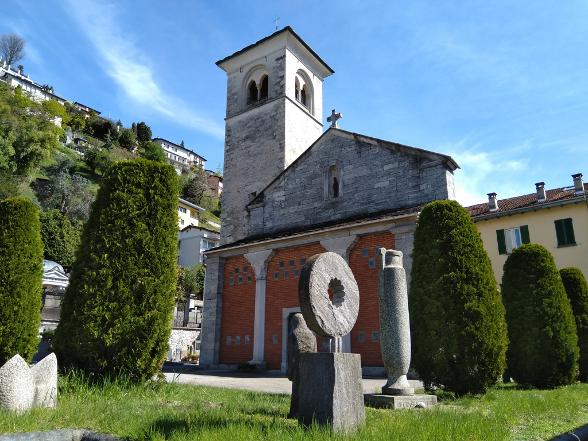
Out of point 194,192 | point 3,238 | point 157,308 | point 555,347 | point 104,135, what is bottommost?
point 555,347

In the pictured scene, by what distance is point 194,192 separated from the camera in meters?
81.7

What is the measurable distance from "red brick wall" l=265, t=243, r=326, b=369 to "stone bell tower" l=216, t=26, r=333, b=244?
198 inches

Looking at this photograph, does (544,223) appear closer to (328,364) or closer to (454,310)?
(454,310)

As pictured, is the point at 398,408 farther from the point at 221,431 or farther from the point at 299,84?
the point at 299,84

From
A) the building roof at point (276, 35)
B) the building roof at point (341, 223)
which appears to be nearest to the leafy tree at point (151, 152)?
the building roof at point (276, 35)

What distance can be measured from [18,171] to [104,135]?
42.7 m

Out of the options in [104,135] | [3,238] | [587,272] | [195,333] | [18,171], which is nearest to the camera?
[3,238]

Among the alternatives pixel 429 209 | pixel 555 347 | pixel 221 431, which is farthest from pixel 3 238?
pixel 555 347

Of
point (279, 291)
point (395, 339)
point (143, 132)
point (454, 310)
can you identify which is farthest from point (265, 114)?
point (143, 132)

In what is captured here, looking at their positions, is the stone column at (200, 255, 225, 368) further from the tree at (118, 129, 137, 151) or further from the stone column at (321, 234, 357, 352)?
the tree at (118, 129, 137, 151)

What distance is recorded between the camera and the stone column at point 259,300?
53.4 feet

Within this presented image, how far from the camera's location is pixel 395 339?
291 inches

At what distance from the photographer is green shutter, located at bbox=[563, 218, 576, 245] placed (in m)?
23.6

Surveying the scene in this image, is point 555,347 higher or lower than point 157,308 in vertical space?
lower
